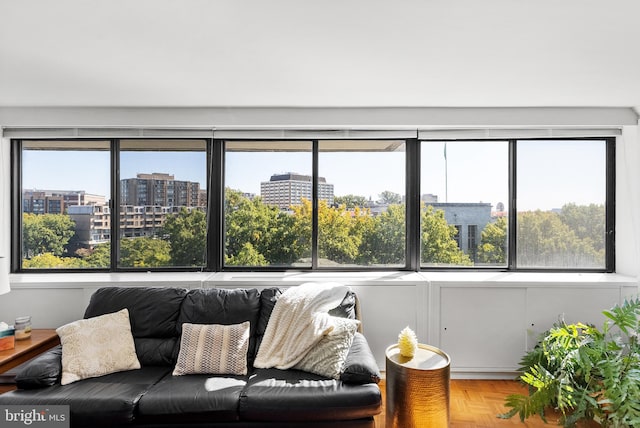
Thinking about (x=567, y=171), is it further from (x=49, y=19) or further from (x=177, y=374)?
(x=49, y=19)

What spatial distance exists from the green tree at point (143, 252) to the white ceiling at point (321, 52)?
1.32 m

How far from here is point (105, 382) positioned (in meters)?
2.17

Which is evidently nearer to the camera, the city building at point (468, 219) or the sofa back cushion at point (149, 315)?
the sofa back cushion at point (149, 315)

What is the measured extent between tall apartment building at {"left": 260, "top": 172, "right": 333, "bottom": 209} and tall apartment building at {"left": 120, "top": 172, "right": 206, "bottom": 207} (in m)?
0.70

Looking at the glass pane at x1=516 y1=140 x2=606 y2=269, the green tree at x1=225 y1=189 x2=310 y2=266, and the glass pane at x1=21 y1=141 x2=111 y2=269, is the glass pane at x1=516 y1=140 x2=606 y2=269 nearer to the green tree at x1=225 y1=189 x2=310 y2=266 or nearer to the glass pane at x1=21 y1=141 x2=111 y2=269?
the green tree at x1=225 y1=189 x2=310 y2=266

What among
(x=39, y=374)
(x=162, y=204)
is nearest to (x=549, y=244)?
(x=162, y=204)

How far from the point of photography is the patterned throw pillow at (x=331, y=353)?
2.25m

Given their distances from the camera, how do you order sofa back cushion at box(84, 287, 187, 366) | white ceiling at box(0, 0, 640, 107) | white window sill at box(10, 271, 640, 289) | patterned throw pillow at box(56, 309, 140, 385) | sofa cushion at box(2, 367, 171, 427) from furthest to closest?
white window sill at box(10, 271, 640, 289)
sofa back cushion at box(84, 287, 187, 366)
patterned throw pillow at box(56, 309, 140, 385)
sofa cushion at box(2, 367, 171, 427)
white ceiling at box(0, 0, 640, 107)

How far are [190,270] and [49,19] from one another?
7.60 ft

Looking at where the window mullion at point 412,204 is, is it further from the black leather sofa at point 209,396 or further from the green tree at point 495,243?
the black leather sofa at point 209,396

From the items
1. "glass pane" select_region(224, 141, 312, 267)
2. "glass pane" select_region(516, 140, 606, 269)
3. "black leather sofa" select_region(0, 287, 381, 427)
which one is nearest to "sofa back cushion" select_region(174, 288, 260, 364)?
"black leather sofa" select_region(0, 287, 381, 427)

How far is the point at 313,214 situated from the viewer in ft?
→ 11.3

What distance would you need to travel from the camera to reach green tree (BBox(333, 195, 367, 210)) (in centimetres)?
345

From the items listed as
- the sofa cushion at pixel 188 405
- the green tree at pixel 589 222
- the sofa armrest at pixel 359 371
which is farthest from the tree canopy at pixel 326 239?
the sofa cushion at pixel 188 405
